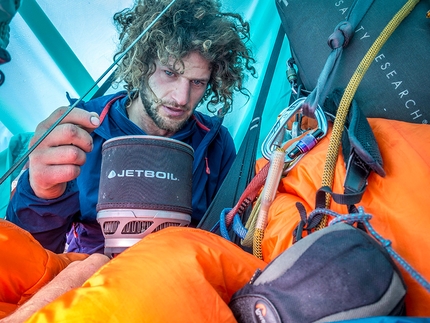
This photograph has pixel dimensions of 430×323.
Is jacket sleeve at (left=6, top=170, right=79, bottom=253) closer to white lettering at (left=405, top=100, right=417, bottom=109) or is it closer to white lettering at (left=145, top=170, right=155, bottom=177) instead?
white lettering at (left=145, top=170, right=155, bottom=177)

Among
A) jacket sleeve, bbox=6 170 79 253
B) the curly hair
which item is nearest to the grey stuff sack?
jacket sleeve, bbox=6 170 79 253

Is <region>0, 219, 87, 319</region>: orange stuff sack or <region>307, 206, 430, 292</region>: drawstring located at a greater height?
<region>0, 219, 87, 319</region>: orange stuff sack

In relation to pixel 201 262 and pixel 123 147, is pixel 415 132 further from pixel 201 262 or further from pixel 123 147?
pixel 123 147

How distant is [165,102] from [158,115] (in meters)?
0.06

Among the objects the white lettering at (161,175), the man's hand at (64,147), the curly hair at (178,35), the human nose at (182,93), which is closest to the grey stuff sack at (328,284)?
the white lettering at (161,175)

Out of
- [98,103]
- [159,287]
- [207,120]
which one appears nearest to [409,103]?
[159,287]

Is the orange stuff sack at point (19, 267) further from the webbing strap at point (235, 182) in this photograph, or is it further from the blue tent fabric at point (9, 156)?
the blue tent fabric at point (9, 156)

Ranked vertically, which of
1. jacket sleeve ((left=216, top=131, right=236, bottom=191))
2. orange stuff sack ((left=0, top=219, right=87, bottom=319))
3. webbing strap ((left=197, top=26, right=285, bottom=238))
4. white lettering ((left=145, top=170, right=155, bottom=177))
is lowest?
jacket sleeve ((left=216, top=131, right=236, bottom=191))

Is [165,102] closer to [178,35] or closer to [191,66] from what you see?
[191,66]

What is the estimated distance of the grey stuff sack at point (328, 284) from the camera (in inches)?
15.0

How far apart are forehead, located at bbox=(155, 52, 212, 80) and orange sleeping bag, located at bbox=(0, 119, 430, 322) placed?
811mm

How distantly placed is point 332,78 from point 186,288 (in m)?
0.52

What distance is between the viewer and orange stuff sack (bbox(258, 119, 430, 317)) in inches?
18.1

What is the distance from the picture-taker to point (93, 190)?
1.25 m
